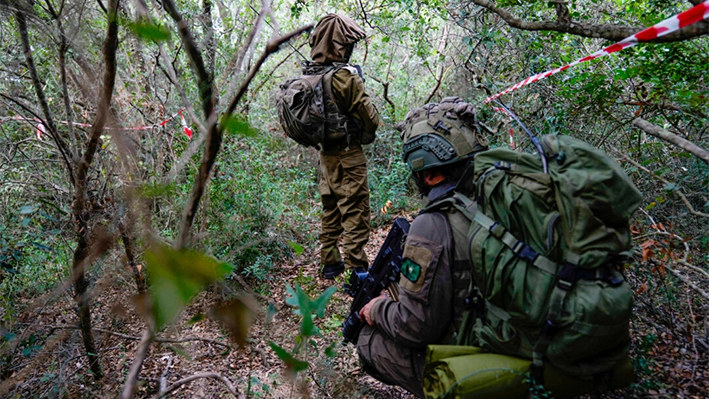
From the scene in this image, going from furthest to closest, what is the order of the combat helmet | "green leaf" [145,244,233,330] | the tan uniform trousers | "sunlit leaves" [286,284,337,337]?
the tan uniform trousers
the combat helmet
"sunlit leaves" [286,284,337,337]
"green leaf" [145,244,233,330]

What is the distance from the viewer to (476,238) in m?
1.76

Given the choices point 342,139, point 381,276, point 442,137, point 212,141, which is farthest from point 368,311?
point 342,139

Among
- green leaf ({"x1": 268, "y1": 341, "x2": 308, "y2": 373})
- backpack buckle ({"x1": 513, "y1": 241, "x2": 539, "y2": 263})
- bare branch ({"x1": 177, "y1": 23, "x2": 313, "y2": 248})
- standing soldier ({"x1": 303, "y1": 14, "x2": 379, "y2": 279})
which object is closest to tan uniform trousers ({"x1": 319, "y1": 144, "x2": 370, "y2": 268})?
standing soldier ({"x1": 303, "y1": 14, "x2": 379, "y2": 279})

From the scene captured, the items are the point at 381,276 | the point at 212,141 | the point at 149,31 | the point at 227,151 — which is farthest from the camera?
the point at 227,151

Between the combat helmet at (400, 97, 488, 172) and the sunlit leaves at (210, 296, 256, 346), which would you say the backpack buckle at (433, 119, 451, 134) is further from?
the sunlit leaves at (210, 296, 256, 346)

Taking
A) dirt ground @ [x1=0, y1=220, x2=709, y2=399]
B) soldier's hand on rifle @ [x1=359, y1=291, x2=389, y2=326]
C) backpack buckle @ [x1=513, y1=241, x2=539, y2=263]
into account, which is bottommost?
dirt ground @ [x1=0, y1=220, x2=709, y2=399]

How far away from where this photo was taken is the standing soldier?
402 cm

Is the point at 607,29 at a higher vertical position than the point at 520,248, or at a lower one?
higher

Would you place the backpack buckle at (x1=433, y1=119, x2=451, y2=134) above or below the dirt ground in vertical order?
above

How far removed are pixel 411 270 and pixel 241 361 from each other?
1988 mm

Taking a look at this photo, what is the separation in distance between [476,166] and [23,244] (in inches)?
131

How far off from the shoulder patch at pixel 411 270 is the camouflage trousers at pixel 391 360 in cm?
41

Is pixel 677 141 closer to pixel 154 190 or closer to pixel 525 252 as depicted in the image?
pixel 525 252

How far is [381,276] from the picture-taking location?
2.53 meters
